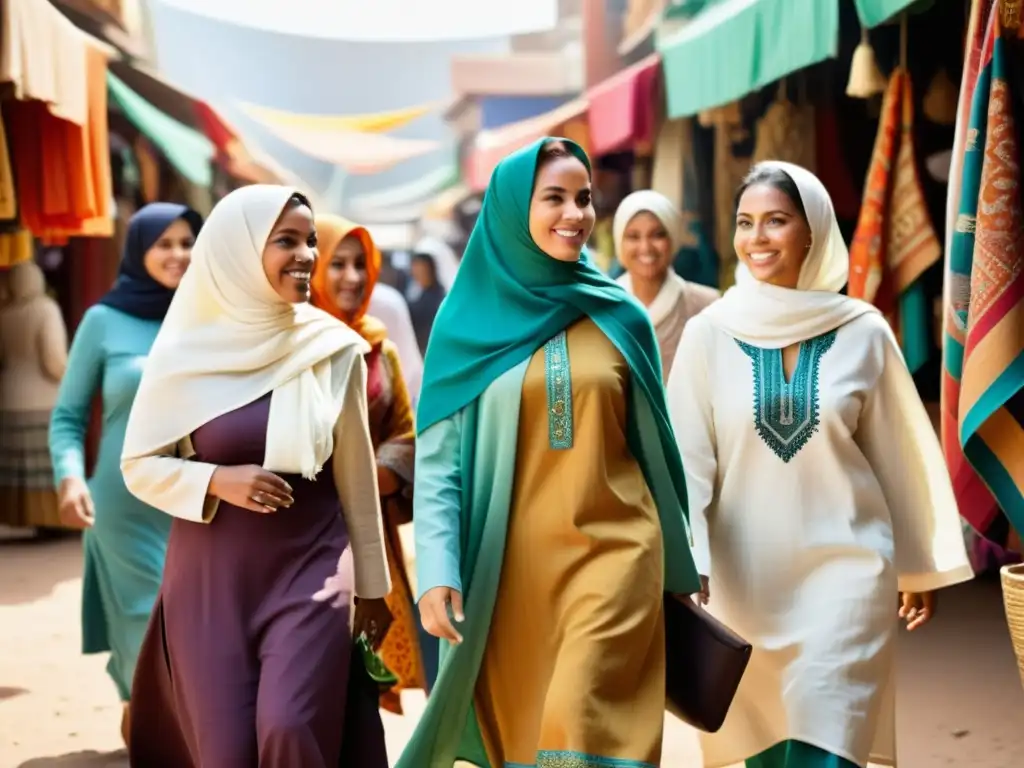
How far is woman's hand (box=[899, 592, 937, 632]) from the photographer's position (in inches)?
171

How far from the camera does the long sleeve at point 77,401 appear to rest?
5199 millimetres

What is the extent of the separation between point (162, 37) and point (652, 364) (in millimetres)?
32787

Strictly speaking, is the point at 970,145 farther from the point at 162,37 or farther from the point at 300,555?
the point at 162,37

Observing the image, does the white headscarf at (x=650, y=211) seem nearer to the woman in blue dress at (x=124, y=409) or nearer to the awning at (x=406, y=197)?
the woman in blue dress at (x=124, y=409)

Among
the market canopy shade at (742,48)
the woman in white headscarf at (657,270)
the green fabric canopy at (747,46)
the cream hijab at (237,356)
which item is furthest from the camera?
the market canopy shade at (742,48)

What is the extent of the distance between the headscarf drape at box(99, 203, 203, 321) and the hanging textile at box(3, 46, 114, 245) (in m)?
3.43

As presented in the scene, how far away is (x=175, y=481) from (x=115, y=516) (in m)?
2.01

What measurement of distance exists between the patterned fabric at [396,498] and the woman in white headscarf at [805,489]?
122cm

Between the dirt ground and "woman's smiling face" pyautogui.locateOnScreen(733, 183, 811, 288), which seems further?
the dirt ground

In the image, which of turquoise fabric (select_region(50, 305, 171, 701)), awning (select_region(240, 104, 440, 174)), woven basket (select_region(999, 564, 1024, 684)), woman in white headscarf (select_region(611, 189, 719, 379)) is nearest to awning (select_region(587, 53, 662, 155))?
woman in white headscarf (select_region(611, 189, 719, 379))

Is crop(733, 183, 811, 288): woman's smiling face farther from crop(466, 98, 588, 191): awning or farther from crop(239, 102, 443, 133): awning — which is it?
crop(239, 102, 443, 133): awning

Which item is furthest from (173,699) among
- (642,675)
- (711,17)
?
(711,17)

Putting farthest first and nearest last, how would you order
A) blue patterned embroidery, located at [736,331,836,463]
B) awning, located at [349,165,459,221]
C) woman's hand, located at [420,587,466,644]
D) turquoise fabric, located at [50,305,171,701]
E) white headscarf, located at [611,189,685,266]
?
awning, located at [349,165,459,221], white headscarf, located at [611,189,685,266], turquoise fabric, located at [50,305,171,701], blue patterned embroidery, located at [736,331,836,463], woman's hand, located at [420,587,466,644]

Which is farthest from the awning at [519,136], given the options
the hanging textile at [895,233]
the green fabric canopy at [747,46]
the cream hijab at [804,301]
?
the cream hijab at [804,301]
